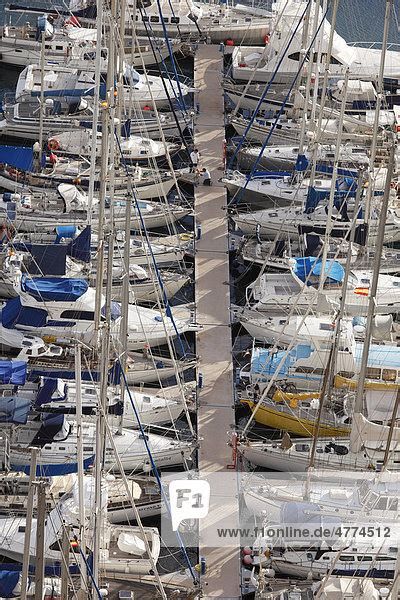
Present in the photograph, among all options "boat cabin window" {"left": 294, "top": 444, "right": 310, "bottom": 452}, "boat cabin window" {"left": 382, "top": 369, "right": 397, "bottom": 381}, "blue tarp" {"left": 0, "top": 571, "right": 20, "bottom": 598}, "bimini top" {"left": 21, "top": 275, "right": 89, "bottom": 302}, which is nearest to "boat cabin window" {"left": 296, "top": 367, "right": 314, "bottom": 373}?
"boat cabin window" {"left": 382, "top": 369, "right": 397, "bottom": 381}

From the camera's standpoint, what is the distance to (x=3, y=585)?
147 ft

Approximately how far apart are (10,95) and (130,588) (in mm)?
31964

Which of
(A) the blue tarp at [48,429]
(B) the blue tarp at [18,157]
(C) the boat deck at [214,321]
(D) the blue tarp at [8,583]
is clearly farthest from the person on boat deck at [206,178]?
(D) the blue tarp at [8,583]

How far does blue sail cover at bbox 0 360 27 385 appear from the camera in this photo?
172ft

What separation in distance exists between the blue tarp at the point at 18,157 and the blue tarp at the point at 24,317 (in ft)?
33.4

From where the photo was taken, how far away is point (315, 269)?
5819 cm

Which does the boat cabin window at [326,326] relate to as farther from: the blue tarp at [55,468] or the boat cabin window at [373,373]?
the blue tarp at [55,468]

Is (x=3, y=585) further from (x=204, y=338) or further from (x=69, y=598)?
(x=204, y=338)

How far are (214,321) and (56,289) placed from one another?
6356 mm

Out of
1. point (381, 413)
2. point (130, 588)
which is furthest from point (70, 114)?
point (130, 588)

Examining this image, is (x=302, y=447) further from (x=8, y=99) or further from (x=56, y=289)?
(x=8, y=99)

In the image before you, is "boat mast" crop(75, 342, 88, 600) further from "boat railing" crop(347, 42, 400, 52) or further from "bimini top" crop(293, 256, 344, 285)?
"boat railing" crop(347, 42, 400, 52)

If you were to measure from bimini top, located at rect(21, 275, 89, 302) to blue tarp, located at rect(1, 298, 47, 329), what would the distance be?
1.63 feet

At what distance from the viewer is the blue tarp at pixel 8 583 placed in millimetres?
44656
